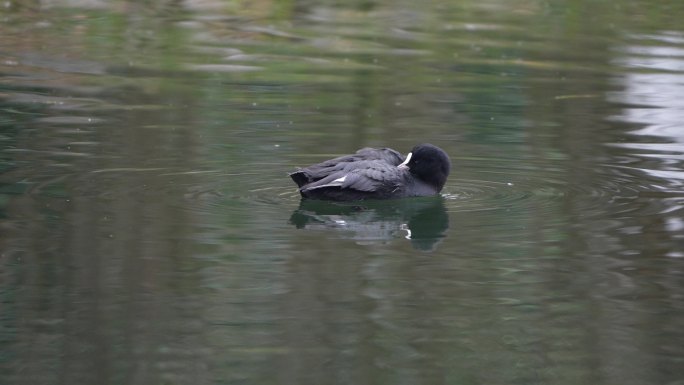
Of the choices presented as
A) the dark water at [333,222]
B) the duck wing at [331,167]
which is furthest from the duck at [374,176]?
the dark water at [333,222]

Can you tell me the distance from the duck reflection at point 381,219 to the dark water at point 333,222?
3 cm

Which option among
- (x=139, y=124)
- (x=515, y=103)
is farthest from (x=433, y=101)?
(x=139, y=124)

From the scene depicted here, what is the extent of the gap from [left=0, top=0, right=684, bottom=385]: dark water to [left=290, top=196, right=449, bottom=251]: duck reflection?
32mm

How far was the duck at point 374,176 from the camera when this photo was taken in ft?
33.8

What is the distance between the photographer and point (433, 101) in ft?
49.5

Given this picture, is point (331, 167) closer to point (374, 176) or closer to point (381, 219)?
point (374, 176)

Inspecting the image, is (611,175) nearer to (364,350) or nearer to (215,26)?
(364,350)

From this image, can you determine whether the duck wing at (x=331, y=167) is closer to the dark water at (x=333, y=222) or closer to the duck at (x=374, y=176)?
the duck at (x=374, y=176)

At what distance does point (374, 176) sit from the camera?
34.1 feet

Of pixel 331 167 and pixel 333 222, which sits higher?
pixel 331 167

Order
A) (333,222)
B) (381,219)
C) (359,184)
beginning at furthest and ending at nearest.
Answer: (359,184) → (381,219) → (333,222)

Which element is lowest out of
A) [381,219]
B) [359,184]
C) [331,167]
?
[381,219]

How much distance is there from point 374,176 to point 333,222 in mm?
690

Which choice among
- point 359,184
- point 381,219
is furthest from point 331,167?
point 381,219
